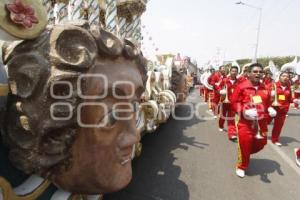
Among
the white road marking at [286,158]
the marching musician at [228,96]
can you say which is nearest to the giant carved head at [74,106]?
the white road marking at [286,158]

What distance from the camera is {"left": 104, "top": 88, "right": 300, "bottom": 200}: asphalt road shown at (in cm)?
400

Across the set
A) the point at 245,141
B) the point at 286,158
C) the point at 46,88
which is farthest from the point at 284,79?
the point at 46,88

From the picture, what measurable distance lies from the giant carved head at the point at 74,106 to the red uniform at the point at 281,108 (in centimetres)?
613

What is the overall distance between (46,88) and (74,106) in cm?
14

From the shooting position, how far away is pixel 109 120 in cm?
154

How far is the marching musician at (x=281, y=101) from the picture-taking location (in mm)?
7180

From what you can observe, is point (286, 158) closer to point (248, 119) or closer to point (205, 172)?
point (248, 119)

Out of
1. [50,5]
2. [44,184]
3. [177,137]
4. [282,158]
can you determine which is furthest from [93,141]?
[177,137]

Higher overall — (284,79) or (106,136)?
(106,136)

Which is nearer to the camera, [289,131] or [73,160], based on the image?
[73,160]

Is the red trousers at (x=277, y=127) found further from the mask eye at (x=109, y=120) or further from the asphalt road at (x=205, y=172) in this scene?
the mask eye at (x=109, y=120)

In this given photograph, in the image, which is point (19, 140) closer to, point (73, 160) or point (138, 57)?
point (73, 160)

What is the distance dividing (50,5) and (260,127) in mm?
3226

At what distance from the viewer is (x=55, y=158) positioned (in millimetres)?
1473
